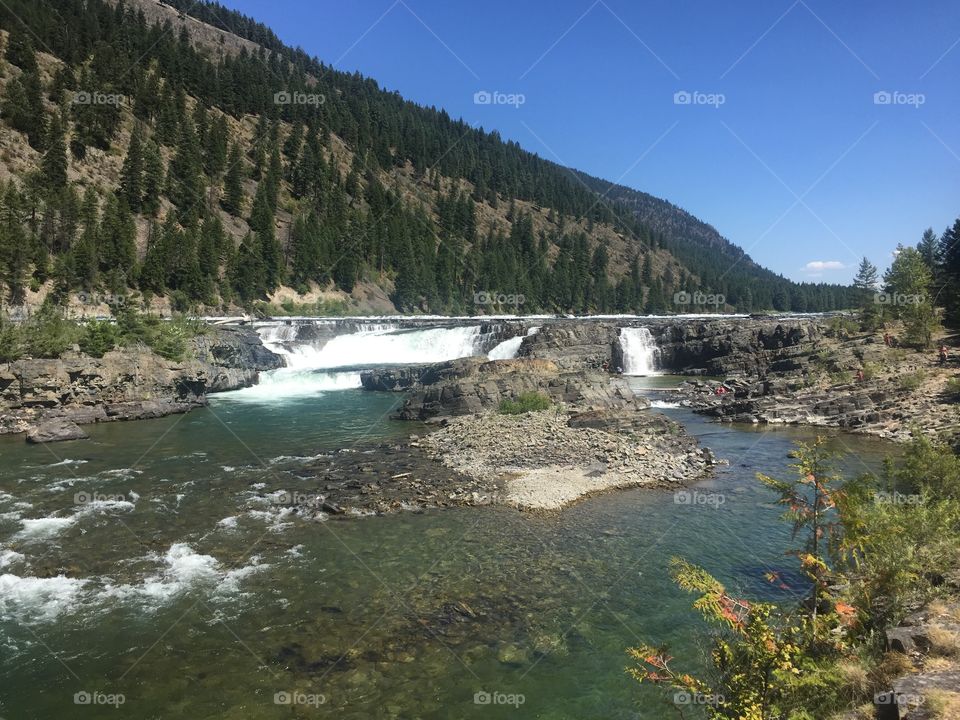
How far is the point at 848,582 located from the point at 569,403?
65.4 ft

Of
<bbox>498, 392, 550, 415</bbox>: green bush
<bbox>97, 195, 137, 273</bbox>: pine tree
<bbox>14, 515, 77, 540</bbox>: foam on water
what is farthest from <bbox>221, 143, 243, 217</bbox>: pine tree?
<bbox>14, 515, 77, 540</bbox>: foam on water

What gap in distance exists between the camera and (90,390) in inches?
1136

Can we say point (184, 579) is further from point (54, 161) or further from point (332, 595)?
point (54, 161)

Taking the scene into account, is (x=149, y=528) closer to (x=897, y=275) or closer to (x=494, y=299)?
(x=897, y=275)

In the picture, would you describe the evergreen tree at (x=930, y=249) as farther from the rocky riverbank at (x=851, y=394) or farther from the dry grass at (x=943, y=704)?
the dry grass at (x=943, y=704)

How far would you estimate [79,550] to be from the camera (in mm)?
13328

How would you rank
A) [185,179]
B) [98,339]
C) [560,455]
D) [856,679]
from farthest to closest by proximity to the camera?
[185,179] → [98,339] → [560,455] → [856,679]

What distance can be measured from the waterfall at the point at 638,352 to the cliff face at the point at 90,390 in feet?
118

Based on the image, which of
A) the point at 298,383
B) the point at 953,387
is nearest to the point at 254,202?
the point at 298,383

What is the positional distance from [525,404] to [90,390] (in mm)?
22209

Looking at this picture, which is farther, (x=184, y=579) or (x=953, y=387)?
(x=953, y=387)

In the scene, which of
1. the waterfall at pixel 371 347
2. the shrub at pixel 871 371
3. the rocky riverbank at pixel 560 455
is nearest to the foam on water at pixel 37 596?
the rocky riverbank at pixel 560 455

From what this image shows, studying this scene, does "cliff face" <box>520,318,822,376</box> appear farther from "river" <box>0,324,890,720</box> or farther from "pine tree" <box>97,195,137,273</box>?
"pine tree" <box>97,195,137,273</box>

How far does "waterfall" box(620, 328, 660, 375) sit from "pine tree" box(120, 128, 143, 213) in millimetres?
62665
